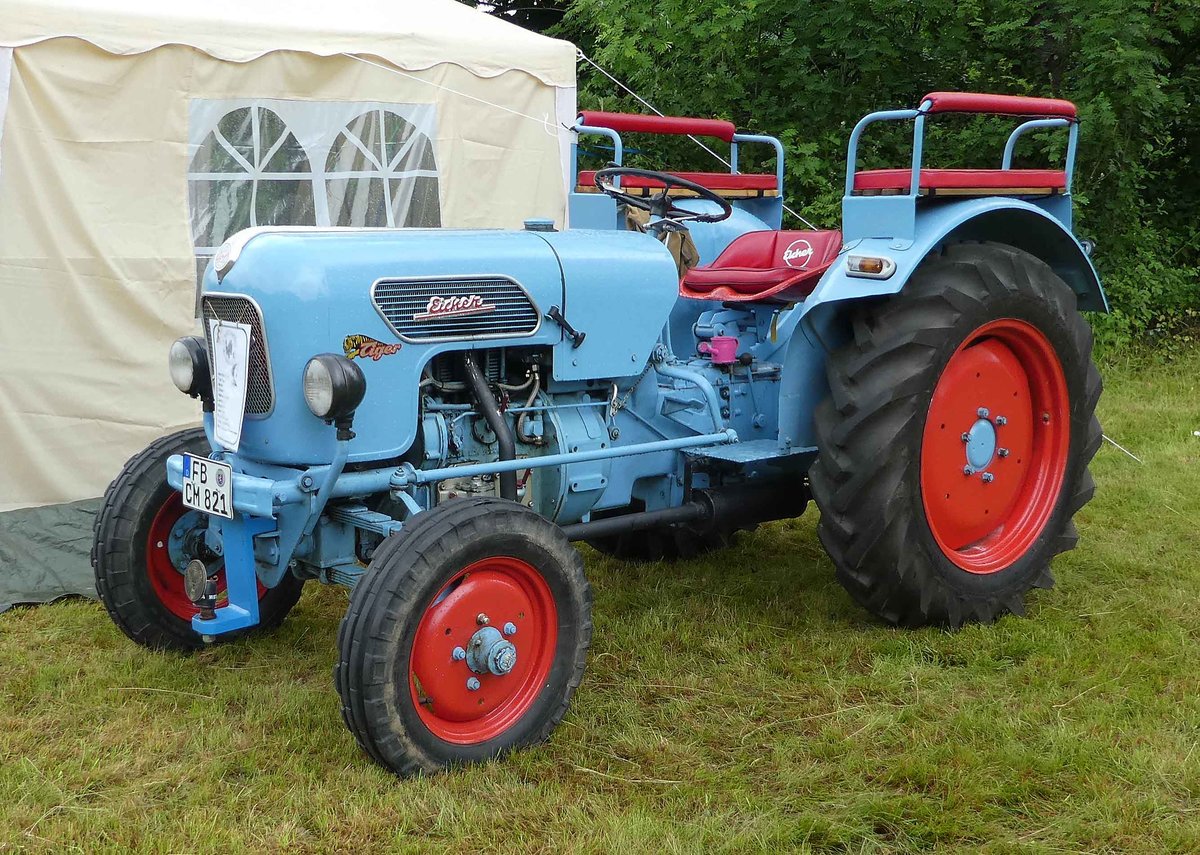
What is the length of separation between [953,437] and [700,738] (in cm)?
129

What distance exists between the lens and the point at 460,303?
10.1ft

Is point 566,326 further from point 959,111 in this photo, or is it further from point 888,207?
point 959,111

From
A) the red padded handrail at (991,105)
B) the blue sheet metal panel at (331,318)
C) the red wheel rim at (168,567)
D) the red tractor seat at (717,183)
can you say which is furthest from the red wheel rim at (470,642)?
the red tractor seat at (717,183)

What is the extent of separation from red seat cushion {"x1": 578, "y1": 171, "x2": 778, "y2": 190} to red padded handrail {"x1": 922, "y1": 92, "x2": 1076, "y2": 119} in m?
1.15

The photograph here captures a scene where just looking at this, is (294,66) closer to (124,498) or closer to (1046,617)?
(124,498)

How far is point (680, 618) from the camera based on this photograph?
3.85m

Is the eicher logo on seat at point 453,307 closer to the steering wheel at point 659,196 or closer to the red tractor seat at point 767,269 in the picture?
the steering wheel at point 659,196

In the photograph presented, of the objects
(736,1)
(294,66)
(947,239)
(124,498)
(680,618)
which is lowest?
(680,618)

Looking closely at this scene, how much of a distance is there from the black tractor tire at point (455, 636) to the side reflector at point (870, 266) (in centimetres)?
122

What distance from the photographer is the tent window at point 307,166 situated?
479cm

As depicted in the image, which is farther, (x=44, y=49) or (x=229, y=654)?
(x=44, y=49)

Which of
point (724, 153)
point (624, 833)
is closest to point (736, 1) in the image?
point (724, 153)

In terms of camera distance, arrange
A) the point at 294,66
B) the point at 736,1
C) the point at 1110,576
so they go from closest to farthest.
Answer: the point at 1110,576 < the point at 294,66 < the point at 736,1

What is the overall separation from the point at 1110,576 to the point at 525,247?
7.79 ft
